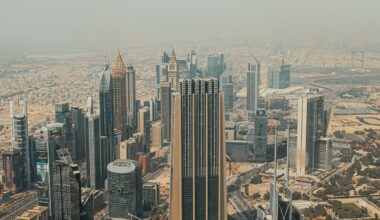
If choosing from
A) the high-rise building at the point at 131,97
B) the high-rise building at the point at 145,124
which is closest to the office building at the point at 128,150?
the high-rise building at the point at 145,124

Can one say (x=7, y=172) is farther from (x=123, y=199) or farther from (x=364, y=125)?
(x=364, y=125)

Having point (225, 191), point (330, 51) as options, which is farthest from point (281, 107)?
point (225, 191)

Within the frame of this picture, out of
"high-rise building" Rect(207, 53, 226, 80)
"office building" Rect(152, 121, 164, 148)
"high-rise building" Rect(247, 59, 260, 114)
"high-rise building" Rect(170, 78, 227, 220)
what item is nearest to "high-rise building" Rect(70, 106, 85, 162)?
"office building" Rect(152, 121, 164, 148)

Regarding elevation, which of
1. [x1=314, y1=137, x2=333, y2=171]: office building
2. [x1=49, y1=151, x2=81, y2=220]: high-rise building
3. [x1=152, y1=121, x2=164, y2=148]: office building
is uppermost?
[x1=49, y1=151, x2=81, y2=220]: high-rise building

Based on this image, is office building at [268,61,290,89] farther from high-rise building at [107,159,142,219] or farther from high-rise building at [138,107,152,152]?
high-rise building at [107,159,142,219]

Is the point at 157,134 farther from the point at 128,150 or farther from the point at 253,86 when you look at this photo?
the point at 253,86

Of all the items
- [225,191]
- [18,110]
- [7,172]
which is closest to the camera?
[225,191]

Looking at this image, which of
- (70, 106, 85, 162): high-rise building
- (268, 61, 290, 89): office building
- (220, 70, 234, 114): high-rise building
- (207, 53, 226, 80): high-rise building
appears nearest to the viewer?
(70, 106, 85, 162): high-rise building
